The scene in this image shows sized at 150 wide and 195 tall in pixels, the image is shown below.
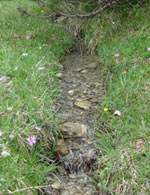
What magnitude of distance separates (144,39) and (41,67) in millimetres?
1683

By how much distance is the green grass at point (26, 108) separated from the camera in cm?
210

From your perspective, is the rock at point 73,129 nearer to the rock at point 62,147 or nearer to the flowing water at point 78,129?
the flowing water at point 78,129

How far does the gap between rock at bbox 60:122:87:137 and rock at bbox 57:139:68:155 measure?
0.12 metres

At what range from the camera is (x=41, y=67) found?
3.55 meters

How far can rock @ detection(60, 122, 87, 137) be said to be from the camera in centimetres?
274

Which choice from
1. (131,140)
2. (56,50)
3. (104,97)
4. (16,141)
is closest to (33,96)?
(16,141)

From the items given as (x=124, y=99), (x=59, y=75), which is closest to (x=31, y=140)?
(x=124, y=99)

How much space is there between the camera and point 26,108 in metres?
2.64

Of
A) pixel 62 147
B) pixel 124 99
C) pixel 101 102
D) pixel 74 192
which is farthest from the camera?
pixel 101 102

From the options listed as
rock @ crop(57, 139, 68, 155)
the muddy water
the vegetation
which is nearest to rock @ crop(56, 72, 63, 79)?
the muddy water

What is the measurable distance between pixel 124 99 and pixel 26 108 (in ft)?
3.88

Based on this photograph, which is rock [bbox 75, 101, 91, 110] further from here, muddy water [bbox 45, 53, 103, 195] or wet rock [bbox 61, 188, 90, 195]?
wet rock [bbox 61, 188, 90, 195]

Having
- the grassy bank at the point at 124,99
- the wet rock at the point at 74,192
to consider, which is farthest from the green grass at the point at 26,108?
the grassy bank at the point at 124,99

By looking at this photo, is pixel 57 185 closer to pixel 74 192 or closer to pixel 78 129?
pixel 74 192
